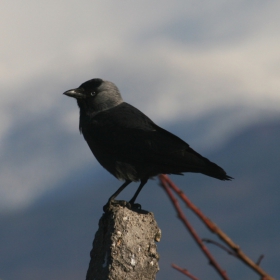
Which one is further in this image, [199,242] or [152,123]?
[152,123]

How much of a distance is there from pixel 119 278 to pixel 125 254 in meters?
0.21

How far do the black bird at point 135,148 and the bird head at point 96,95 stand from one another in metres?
0.26

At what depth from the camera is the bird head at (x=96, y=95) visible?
8883 millimetres

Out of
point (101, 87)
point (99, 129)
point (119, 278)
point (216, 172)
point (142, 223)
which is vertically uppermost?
point (101, 87)

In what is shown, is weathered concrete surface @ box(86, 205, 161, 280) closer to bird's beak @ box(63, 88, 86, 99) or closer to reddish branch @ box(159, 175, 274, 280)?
reddish branch @ box(159, 175, 274, 280)

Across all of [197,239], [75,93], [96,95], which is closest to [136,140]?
[96,95]

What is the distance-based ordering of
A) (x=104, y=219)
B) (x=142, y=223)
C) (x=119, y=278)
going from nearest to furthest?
(x=119, y=278) → (x=142, y=223) → (x=104, y=219)

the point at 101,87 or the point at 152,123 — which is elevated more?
the point at 101,87

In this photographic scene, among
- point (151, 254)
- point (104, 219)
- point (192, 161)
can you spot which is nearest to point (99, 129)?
point (192, 161)

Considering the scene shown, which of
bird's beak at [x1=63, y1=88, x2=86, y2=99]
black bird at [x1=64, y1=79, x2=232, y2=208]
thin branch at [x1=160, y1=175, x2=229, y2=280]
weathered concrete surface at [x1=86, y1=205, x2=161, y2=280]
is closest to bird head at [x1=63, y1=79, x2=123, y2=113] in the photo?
bird's beak at [x1=63, y1=88, x2=86, y2=99]

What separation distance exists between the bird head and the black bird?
0.26 m

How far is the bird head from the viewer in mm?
8883

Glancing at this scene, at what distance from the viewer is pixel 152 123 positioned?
764 centimetres

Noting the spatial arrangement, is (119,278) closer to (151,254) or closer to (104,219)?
(151,254)
